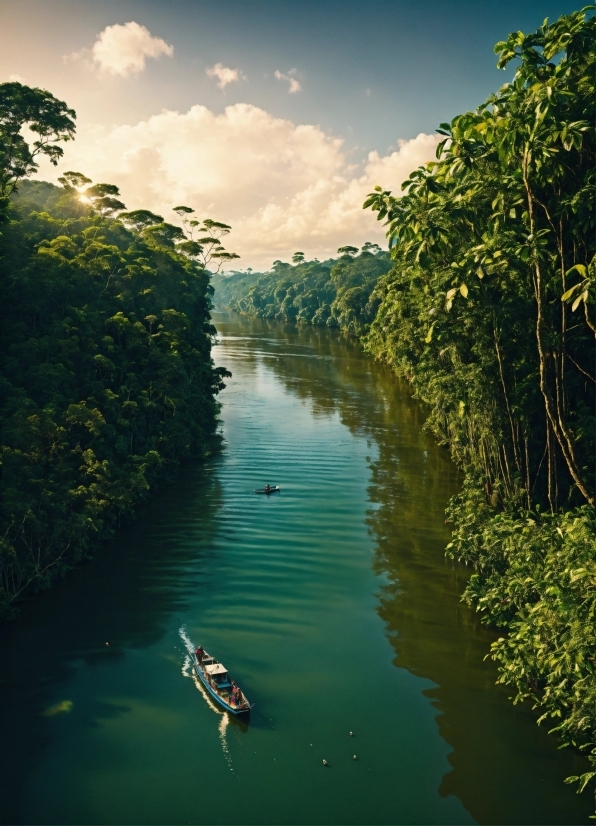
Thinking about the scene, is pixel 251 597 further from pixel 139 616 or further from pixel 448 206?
pixel 448 206

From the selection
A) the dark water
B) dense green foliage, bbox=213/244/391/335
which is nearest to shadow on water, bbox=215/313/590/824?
the dark water

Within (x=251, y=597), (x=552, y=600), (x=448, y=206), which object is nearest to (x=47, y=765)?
(x=251, y=597)

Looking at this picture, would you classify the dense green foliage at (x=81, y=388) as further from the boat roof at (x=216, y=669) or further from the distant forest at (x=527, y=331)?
the distant forest at (x=527, y=331)

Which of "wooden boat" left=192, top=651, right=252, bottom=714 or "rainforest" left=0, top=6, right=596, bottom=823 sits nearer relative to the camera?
"rainforest" left=0, top=6, right=596, bottom=823

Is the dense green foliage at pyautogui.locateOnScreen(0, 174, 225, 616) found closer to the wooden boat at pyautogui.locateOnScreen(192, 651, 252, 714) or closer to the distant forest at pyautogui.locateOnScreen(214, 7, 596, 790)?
the wooden boat at pyautogui.locateOnScreen(192, 651, 252, 714)

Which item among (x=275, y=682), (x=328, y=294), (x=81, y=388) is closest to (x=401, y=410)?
(x=81, y=388)

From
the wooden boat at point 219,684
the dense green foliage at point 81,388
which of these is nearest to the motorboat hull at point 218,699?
the wooden boat at point 219,684
